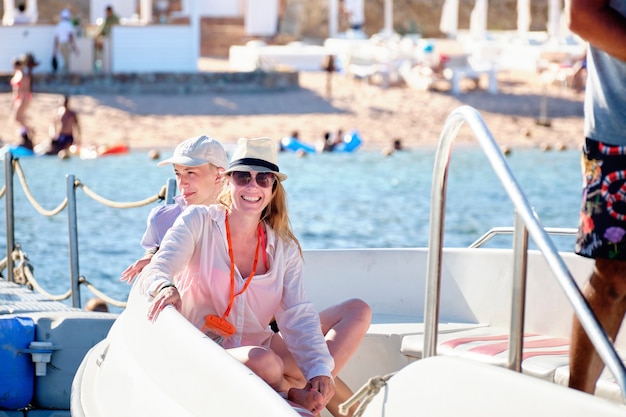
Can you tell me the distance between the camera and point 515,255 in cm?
256

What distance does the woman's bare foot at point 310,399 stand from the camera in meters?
3.31

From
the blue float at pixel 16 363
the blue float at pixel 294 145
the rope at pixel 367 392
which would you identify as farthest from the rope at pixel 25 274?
the blue float at pixel 294 145

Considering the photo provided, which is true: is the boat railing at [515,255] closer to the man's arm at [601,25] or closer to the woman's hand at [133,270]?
the man's arm at [601,25]

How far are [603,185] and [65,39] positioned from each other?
79.0 ft

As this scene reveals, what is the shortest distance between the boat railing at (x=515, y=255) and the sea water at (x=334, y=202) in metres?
8.43

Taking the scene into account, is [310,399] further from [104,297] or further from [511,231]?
[104,297]

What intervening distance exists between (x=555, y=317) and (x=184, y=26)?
24.4 m

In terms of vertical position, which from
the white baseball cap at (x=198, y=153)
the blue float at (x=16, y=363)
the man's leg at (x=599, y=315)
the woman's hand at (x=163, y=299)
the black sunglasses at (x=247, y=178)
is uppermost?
the black sunglasses at (x=247, y=178)

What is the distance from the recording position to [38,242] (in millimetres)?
14172

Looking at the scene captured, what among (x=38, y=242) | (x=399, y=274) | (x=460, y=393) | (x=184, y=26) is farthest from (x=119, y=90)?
(x=460, y=393)

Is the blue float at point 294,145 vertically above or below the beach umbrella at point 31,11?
below

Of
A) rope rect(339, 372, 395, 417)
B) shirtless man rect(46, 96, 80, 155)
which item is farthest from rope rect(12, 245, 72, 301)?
shirtless man rect(46, 96, 80, 155)

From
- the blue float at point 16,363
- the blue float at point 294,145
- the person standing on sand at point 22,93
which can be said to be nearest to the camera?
the blue float at point 16,363

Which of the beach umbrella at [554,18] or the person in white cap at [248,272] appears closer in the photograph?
the person in white cap at [248,272]
